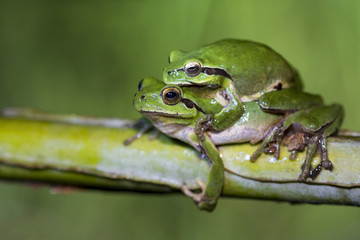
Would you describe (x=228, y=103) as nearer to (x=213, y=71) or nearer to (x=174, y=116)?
(x=213, y=71)

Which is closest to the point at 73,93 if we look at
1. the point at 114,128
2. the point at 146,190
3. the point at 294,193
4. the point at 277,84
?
the point at 114,128

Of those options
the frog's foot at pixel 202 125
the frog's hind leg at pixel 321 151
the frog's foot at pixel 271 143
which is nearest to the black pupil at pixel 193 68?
the frog's foot at pixel 202 125

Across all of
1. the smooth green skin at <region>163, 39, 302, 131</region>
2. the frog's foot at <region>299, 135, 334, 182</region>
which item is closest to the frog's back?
the smooth green skin at <region>163, 39, 302, 131</region>

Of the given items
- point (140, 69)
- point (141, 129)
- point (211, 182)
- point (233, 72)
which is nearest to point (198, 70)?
point (233, 72)

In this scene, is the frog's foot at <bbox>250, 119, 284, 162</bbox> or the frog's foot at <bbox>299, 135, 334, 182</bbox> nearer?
the frog's foot at <bbox>299, 135, 334, 182</bbox>

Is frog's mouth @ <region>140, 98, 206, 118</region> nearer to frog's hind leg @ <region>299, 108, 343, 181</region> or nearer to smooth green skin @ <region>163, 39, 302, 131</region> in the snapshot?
smooth green skin @ <region>163, 39, 302, 131</region>
